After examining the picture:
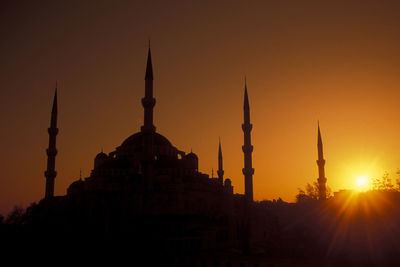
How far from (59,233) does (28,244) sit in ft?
9.91

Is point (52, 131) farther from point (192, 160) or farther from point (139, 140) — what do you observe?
point (192, 160)

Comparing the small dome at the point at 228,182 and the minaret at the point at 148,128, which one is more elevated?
the minaret at the point at 148,128

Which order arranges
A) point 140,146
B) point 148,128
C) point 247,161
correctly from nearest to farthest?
point 148,128
point 247,161
point 140,146

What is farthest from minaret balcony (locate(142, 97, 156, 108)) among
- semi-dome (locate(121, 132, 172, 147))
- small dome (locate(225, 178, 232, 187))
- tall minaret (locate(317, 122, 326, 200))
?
tall minaret (locate(317, 122, 326, 200))

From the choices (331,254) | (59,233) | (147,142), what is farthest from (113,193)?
(331,254)

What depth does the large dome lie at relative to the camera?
4050 cm

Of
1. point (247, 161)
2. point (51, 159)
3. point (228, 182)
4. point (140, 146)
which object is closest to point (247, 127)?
point (247, 161)

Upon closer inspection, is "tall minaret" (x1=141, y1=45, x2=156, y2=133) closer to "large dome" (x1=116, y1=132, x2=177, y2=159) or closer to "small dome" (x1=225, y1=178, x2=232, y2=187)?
"large dome" (x1=116, y1=132, x2=177, y2=159)

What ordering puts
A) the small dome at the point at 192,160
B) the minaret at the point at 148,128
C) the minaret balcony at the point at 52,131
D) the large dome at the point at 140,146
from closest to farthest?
the minaret at the point at 148,128 → the minaret balcony at the point at 52,131 → the large dome at the point at 140,146 → the small dome at the point at 192,160

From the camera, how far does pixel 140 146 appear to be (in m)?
40.3

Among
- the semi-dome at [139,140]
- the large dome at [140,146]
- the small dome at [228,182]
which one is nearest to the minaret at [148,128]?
the large dome at [140,146]

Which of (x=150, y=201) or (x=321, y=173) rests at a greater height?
(x=321, y=173)

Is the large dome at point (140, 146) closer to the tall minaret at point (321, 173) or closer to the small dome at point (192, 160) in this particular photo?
the small dome at point (192, 160)

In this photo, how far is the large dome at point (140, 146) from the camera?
133 feet
